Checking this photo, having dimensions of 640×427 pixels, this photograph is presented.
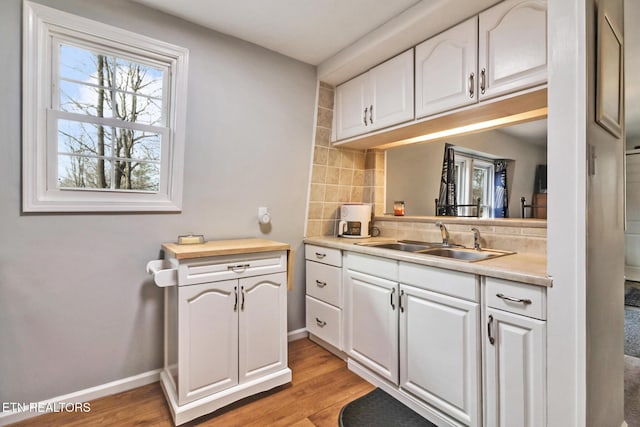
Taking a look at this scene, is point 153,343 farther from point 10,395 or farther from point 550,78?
point 550,78

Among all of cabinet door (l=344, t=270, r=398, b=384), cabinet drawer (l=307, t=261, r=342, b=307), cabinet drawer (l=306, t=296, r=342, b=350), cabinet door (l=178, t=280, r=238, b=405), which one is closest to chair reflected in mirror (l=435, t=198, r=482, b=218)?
cabinet door (l=344, t=270, r=398, b=384)

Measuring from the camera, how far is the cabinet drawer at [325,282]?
227 cm

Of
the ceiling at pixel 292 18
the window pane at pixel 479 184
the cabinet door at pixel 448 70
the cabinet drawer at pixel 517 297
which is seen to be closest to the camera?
the cabinet drawer at pixel 517 297

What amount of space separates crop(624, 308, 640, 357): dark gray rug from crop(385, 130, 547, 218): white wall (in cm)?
169

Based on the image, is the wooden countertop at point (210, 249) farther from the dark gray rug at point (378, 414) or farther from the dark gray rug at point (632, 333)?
the dark gray rug at point (632, 333)

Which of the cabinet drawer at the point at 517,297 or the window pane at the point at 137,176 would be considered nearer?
the cabinet drawer at the point at 517,297

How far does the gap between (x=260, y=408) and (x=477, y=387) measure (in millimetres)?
1169

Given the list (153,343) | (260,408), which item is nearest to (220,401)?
(260,408)

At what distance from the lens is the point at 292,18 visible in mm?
2016

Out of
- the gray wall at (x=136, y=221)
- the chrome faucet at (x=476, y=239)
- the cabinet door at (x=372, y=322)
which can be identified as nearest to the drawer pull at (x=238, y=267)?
the gray wall at (x=136, y=221)

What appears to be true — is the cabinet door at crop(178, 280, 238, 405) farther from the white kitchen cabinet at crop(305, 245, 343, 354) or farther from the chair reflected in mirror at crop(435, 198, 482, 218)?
the chair reflected in mirror at crop(435, 198, 482, 218)

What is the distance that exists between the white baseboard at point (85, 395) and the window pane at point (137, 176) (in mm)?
1205

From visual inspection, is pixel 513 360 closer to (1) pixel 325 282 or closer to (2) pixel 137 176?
(1) pixel 325 282

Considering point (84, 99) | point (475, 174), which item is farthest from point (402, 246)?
point (84, 99)
